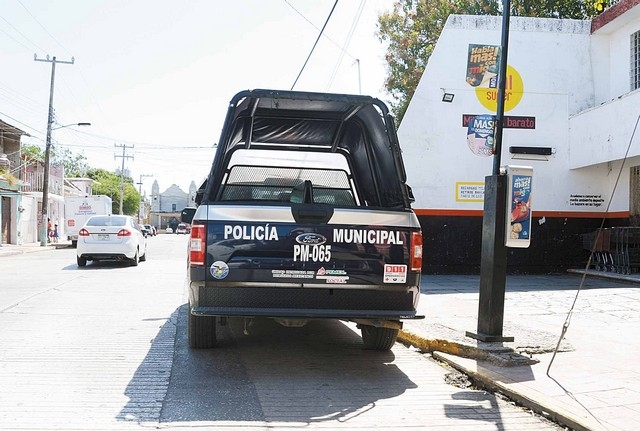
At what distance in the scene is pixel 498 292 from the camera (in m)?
6.61

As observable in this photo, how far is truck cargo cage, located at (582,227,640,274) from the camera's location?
45.6 ft

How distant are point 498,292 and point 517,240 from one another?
23.2 inches

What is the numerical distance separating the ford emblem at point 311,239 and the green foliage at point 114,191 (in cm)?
8081

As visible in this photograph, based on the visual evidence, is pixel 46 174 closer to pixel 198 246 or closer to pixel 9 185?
pixel 9 185

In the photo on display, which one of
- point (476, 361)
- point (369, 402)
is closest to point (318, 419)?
point (369, 402)

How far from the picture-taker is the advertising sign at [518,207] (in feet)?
21.7

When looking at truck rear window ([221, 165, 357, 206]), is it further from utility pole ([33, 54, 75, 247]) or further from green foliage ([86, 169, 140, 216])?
green foliage ([86, 169, 140, 216])

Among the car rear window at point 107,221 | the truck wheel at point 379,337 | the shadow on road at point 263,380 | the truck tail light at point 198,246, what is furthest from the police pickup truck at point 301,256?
the car rear window at point 107,221

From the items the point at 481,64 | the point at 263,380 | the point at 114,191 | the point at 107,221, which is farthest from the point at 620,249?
the point at 114,191

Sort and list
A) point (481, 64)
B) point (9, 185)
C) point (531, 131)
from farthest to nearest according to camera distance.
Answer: point (9, 185) < point (531, 131) < point (481, 64)

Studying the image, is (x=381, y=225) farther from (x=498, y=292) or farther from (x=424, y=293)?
(x=424, y=293)

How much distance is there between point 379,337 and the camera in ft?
22.1

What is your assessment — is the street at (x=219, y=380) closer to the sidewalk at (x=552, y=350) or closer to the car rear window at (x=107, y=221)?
the sidewalk at (x=552, y=350)

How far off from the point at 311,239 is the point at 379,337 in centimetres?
183
